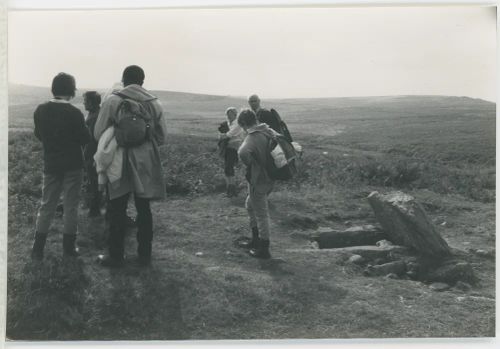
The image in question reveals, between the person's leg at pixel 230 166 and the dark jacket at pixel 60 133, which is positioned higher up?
the dark jacket at pixel 60 133

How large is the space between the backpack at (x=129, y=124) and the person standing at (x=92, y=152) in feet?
4.16

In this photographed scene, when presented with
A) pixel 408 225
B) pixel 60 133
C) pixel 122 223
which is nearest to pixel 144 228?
pixel 122 223

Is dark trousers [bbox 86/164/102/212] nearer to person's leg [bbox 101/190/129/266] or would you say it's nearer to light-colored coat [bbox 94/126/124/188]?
person's leg [bbox 101/190/129/266]

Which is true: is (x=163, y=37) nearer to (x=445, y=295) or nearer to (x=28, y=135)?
(x=28, y=135)

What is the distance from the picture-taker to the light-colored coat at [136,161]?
6.06m

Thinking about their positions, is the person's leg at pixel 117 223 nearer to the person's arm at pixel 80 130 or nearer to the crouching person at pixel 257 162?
the person's arm at pixel 80 130

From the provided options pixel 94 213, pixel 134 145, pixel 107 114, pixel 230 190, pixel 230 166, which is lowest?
pixel 94 213

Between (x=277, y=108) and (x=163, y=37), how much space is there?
2.41 meters

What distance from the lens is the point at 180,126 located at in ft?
35.6

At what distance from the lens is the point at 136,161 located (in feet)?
20.0

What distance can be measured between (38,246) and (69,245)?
382 mm

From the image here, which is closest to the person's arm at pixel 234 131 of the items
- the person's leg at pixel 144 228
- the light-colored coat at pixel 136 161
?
the light-colored coat at pixel 136 161

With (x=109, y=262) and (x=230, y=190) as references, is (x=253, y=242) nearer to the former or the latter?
(x=109, y=262)

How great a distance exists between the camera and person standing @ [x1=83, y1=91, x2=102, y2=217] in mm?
7352
